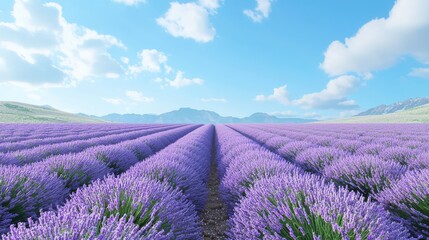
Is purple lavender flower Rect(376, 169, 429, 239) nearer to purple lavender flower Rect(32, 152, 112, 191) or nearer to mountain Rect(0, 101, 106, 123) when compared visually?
purple lavender flower Rect(32, 152, 112, 191)

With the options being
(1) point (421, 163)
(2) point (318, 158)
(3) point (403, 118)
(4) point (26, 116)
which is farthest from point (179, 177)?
(4) point (26, 116)

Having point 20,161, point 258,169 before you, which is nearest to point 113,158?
point 20,161

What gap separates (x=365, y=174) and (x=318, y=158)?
191 cm

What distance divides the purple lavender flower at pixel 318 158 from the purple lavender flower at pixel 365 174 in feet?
2.97

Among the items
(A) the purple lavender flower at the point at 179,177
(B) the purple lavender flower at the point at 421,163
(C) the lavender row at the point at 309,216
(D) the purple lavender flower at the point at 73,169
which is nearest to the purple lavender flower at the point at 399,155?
(B) the purple lavender flower at the point at 421,163

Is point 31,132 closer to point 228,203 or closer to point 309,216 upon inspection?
point 228,203

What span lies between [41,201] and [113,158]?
2965mm

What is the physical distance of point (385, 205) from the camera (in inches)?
114

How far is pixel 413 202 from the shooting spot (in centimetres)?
259

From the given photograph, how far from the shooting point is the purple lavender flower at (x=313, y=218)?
Answer: 1.60 m

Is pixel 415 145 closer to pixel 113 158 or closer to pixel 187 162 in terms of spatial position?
pixel 187 162


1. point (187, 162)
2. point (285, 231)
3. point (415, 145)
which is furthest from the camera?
point (415, 145)

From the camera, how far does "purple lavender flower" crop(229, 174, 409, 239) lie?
1.60m

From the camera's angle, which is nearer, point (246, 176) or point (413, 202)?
point (413, 202)
